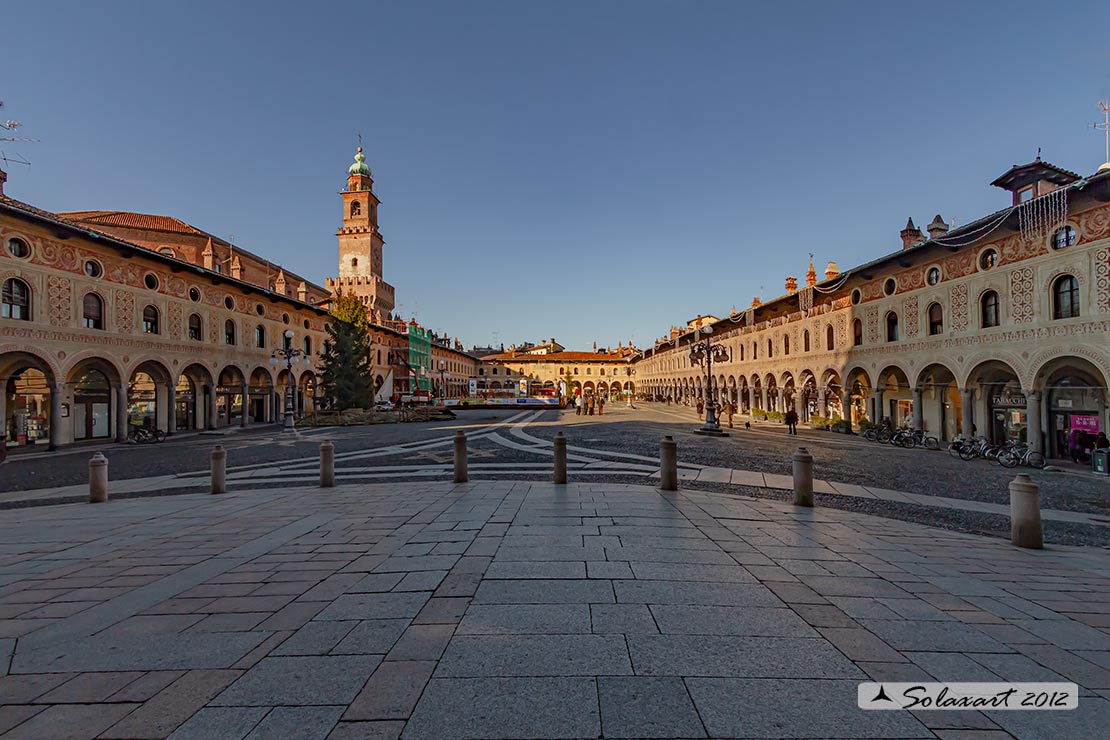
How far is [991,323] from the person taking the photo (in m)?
19.8

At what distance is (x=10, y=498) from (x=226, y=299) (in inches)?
961

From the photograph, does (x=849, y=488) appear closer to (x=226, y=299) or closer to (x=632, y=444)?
(x=632, y=444)

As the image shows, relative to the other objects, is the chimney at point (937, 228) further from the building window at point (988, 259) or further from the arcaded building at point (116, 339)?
the arcaded building at point (116, 339)

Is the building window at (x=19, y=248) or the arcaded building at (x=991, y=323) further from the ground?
the building window at (x=19, y=248)

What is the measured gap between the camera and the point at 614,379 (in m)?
103

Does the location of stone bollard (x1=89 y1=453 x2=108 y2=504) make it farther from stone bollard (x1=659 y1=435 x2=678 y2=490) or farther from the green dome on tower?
the green dome on tower

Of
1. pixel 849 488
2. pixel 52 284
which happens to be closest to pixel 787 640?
pixel 849 488

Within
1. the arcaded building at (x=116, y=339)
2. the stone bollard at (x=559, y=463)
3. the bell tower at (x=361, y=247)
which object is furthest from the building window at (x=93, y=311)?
the bell tower at (x=361, y=247)

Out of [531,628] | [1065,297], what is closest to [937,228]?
[1065,297]

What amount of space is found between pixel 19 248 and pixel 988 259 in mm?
39633

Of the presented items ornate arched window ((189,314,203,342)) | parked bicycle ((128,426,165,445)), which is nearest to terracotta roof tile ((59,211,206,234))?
ornate arched window ((189,314,203,342))

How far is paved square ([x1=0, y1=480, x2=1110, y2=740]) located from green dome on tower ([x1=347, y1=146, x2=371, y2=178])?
84786mm

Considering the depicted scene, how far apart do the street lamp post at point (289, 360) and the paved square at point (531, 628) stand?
64.3 feet

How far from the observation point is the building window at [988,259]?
19.4 m
